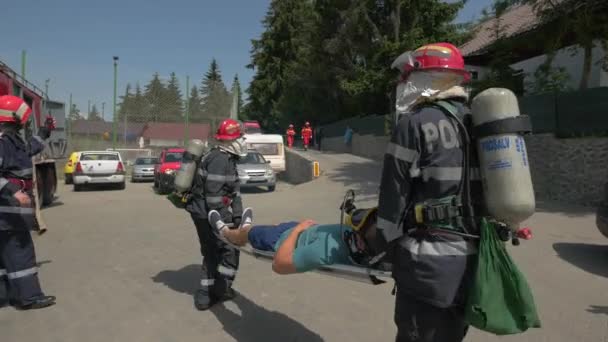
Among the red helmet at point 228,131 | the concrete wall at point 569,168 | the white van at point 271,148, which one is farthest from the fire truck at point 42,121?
the concrete wall at point 569,168

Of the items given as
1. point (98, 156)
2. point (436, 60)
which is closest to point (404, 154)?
point (436, 60)

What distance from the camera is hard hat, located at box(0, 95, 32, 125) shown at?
450 centimetres

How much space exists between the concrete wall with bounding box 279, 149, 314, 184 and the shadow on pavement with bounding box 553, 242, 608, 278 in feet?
42.5

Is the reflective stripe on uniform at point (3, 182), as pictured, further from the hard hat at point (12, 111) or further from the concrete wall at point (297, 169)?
the concrete wall at point (297, 169)

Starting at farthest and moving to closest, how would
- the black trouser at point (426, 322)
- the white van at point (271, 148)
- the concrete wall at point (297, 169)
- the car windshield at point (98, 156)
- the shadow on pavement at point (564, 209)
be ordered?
1. the white van at point (271, 148)
2. the concrete wall at point (297, 169)
3. the car windshield at point (98, 156)
4. the shadow on pavement at point (564, 209)
5. the black trouser at point (426, 322)

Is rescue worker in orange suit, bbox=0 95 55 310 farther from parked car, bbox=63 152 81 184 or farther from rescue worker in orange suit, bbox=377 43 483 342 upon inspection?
parked car, bbox=63 152 81 184

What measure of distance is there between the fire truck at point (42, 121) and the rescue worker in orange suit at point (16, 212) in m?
5.50

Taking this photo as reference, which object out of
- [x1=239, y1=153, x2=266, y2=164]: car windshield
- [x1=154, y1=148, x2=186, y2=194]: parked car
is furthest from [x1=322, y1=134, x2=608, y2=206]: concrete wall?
[x1=154, y1=148, x2=186, y2=194]: parked car

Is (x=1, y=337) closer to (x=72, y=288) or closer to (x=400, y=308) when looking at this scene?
(x=72, y=288)

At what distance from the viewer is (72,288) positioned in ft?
17.3

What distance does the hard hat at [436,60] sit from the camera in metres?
2.31

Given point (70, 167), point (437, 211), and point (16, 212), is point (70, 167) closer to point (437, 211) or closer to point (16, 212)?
point (16, 212)

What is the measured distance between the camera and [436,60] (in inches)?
91.1

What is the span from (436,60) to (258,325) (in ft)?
9.68
